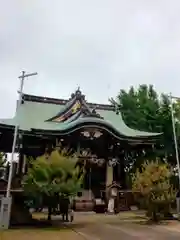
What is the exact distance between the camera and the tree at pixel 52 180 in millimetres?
13156

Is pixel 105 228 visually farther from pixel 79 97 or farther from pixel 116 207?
pixel 79 97

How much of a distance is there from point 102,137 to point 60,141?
3.30 meters

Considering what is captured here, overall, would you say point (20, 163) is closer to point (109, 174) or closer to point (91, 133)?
point (91, 133)

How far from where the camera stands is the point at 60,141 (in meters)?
23.6

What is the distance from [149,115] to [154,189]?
15.3 metres

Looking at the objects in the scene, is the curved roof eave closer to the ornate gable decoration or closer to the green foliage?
the ornate gable decoration

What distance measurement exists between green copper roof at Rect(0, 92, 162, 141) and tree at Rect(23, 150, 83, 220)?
909cm

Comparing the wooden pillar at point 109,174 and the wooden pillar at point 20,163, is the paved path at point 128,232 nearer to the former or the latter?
the wooden pillar at point 109,174

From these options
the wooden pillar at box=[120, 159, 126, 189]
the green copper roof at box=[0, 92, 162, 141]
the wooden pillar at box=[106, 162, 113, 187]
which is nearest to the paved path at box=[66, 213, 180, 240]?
the wooden pillar at box=[106, 162, 113, 187]

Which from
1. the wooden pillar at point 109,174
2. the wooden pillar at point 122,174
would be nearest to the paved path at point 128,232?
the wooden pillar at point 109,174

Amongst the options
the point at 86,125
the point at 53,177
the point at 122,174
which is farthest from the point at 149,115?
the point at 53,177

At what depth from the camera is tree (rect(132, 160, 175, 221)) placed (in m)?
15.2

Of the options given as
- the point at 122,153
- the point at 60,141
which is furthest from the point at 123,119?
the point at 60,141

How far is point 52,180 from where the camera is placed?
43.8 ft
